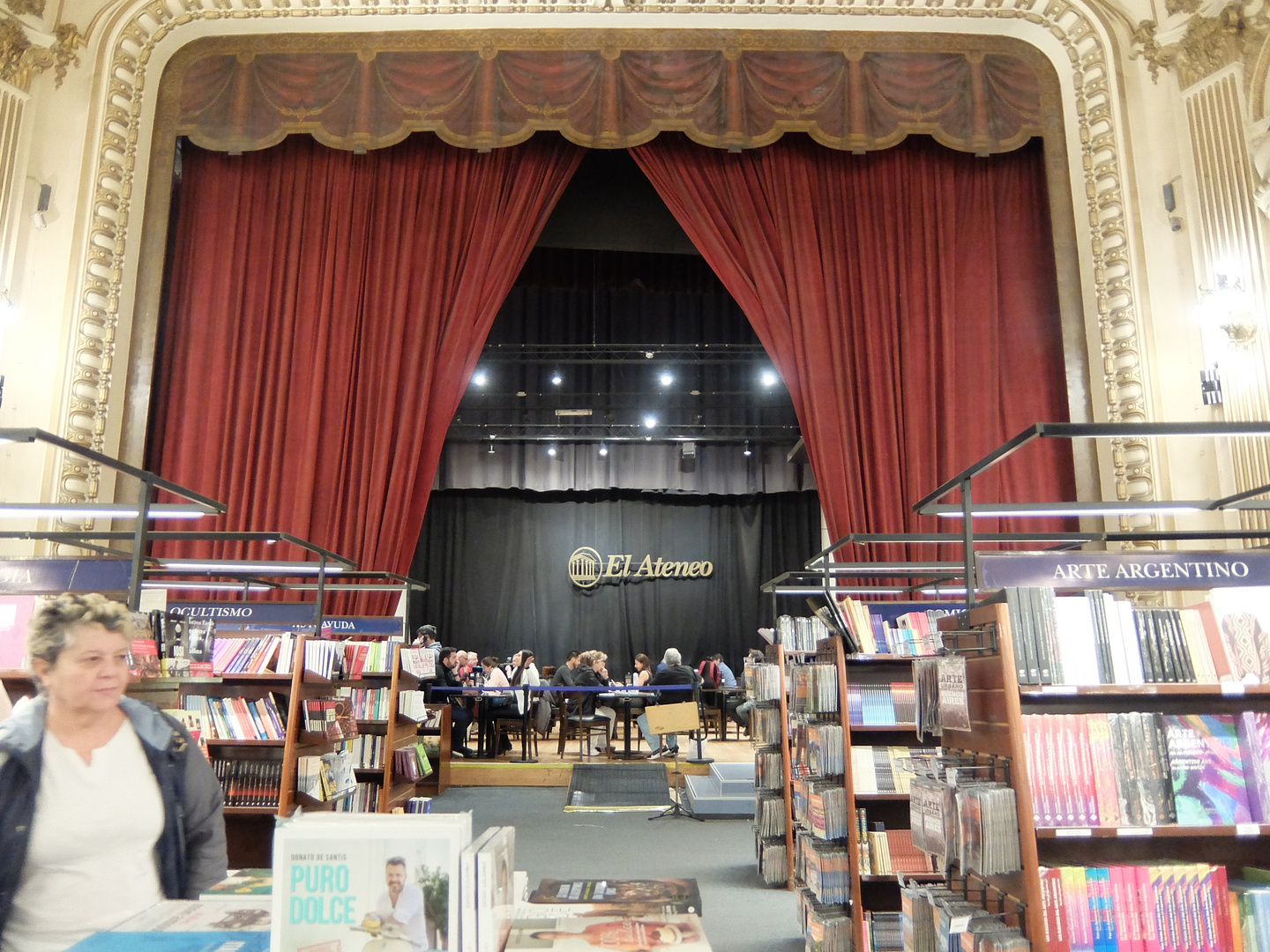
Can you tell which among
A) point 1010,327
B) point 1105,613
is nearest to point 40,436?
point 1105,613

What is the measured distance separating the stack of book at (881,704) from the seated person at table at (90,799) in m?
3.32

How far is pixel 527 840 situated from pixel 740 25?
670 cm

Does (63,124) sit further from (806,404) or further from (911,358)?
(911,358)

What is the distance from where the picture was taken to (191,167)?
8.09m

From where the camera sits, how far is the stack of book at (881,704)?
4.54 m

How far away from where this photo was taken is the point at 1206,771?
267cm

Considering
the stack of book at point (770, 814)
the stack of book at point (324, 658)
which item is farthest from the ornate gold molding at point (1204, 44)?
the stack of book at point (324, 658)

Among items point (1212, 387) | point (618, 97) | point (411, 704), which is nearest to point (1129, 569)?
point (1212, 387)

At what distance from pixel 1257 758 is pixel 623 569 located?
595 inches

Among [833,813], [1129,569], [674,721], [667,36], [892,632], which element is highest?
[667,36]

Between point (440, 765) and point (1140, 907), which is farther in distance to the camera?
point (440, 765)

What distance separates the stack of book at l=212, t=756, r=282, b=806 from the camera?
499cm

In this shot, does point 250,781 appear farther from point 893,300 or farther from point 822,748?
point 893,300

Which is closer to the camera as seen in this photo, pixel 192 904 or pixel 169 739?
pixel 192 904
